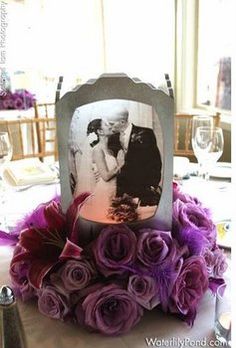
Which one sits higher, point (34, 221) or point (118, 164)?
point (118, 164)

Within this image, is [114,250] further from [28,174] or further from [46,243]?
[28,174]

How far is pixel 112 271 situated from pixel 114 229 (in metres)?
0.07

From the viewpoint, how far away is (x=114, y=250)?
692mm

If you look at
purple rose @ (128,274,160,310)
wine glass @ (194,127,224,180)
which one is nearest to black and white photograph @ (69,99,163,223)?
purple rose @ (128,274,160,310)

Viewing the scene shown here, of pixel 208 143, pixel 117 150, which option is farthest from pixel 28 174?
pixel 117 150

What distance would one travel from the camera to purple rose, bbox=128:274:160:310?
2.21 feet

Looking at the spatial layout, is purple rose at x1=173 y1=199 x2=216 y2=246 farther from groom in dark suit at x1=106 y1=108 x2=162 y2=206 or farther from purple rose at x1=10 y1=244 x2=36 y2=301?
purple rose at x1=10 y1=244 x2=36 y2=301

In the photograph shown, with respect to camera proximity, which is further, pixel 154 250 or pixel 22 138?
pixel 22 138

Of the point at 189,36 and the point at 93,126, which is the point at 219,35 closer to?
the point at 189,36

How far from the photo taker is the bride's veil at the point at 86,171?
729 millimetres

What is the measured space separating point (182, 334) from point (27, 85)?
4.30 m

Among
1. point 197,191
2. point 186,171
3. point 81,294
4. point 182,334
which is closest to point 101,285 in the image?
point 81,294

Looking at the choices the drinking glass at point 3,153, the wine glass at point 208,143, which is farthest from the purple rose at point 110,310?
the wine glass at point 208,143

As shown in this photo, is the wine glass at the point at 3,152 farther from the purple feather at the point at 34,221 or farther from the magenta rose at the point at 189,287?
the magenta rose at the point at 189,287
